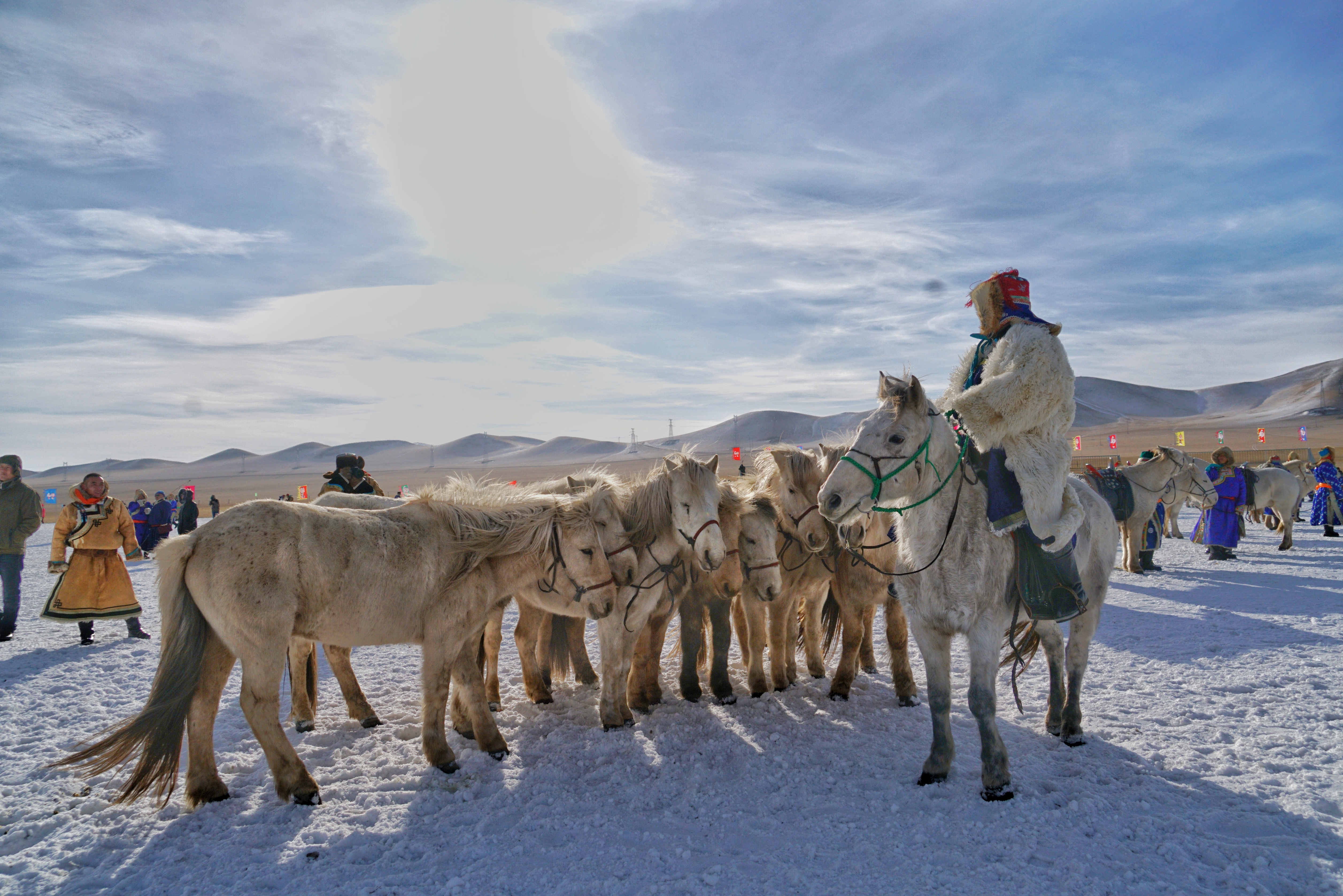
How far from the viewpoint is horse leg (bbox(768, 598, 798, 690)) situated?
6.26 metres

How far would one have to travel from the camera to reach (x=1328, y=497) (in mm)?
17500

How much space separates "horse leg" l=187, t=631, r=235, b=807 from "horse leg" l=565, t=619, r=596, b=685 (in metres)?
3.08

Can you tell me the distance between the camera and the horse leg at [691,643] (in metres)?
6.13

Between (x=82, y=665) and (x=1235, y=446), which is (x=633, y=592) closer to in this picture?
(x=82, y=665)

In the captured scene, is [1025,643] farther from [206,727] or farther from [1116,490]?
[1116,490]

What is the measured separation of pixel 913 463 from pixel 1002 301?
1.29 meters

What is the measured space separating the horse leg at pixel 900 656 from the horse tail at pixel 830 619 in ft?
3.13

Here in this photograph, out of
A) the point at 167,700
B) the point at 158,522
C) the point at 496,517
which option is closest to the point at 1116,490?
the point at 496,517

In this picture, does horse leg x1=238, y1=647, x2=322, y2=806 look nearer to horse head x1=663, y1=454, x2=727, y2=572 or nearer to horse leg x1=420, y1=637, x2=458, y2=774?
horse leg x1=420, y1=637, x2=458, y2=774

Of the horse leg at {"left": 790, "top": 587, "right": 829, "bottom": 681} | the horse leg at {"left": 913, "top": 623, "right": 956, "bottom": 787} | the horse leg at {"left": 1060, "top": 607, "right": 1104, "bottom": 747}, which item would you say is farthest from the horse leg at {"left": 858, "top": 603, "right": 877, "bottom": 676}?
the horse leg at {"left": 913, "top": 623, "right": 956, "bottom": 787}

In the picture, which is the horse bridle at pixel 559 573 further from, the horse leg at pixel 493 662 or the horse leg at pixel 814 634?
the horse leg at pixel 814 634

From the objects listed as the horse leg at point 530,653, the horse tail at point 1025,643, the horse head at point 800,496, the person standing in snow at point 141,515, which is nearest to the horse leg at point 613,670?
the horse leg at point 530,653

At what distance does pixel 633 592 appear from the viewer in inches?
218

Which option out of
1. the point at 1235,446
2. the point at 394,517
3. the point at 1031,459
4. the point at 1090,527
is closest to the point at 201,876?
the point at 394,517
